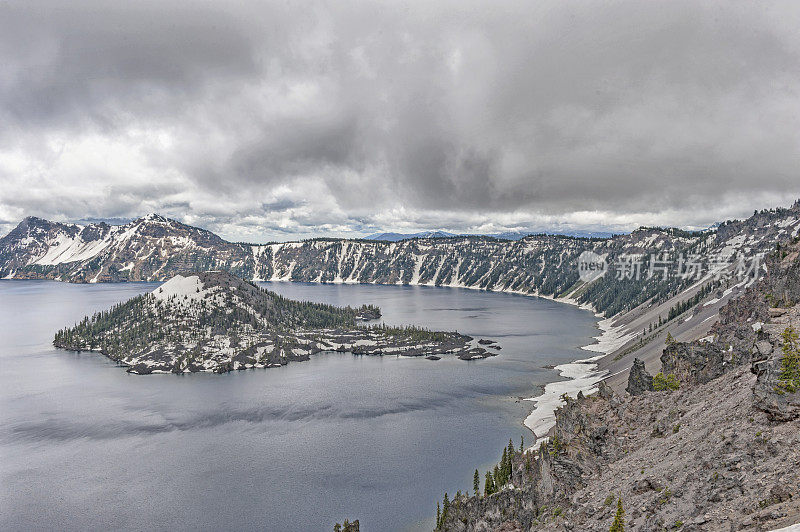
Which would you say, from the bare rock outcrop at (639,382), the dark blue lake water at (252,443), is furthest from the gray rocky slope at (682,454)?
the dark blue lake water at (252,443)

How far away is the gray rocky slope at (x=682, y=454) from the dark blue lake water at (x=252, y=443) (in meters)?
21.3

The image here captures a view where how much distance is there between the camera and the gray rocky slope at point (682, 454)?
2823cm

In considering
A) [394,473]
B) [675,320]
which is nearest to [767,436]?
[394,473]

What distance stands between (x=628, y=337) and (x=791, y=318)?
14399 cm

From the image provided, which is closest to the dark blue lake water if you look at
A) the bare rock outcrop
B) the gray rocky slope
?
the gray rocky slope

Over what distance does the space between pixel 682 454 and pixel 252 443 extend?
279 ft

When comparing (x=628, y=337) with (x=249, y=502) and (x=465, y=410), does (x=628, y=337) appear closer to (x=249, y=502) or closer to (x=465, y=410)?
(x=465, y=410)

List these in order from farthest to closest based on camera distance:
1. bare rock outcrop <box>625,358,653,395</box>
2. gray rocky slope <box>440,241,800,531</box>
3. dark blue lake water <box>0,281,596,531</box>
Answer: dark blue lake water <box>0,281,596,531</box> < bare rock outcrop <box>625,358,653,395</box> < gray rocky slope <box>440,241,800,531</box>

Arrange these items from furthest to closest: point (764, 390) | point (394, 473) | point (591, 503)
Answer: point (394, 473)
point (591, 503)
point (764, 390)

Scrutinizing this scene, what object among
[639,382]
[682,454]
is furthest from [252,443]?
[682,454]

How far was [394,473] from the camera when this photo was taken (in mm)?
83250

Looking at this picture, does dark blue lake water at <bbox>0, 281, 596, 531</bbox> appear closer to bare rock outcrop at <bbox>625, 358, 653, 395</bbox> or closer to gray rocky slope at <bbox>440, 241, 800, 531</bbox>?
gray rocky slope at <bbox>440, 241, 800, 531</bbox>

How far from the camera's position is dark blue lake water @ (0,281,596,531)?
237 ft

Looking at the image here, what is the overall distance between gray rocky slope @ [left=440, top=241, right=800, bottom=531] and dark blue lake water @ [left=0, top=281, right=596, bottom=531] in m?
21.3
